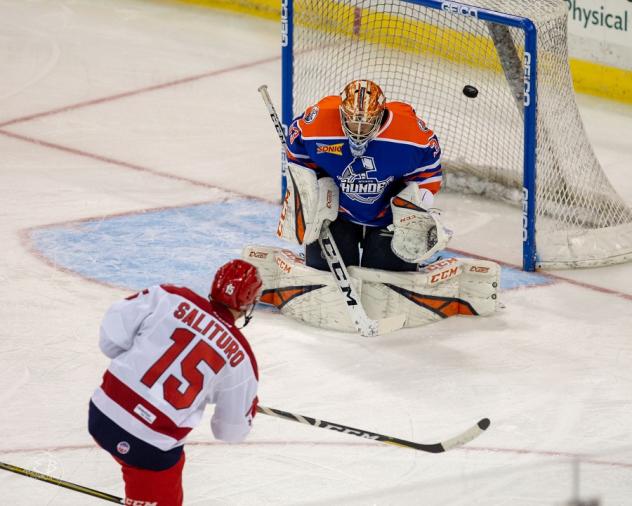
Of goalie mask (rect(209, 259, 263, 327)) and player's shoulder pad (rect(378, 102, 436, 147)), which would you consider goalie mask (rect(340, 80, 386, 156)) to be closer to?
player's shoulder pad (rect(378, 102, 436, 147))

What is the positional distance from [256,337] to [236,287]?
72.2 inches

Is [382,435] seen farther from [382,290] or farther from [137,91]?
[137,91]

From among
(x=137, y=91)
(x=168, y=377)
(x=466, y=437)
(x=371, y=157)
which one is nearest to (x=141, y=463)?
(x=168, y=377)

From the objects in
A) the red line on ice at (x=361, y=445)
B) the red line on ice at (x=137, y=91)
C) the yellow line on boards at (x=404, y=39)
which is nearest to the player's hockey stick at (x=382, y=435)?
the red line on ice at (x=361, y=445)

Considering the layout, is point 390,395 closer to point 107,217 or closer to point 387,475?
point 387,475

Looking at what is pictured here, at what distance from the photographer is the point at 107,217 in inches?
252

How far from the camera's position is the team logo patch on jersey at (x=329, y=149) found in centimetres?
526

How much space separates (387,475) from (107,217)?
8.22 ft

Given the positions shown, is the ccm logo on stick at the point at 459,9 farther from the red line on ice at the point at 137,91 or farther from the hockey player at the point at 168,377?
the red line on ice at the point at 137,91

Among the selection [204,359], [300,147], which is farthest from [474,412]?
[204,359]

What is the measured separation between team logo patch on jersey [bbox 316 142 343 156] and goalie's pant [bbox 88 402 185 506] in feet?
6.57

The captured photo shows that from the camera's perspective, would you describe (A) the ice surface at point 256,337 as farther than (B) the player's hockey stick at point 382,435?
Yes

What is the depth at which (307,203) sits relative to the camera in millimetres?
5289

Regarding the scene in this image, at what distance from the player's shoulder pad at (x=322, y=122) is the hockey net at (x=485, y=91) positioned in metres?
0.83
